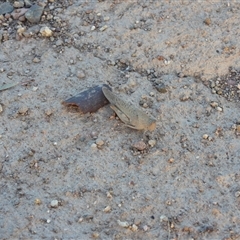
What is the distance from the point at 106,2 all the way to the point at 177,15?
17.2 inches

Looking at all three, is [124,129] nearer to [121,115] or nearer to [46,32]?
[121,115]

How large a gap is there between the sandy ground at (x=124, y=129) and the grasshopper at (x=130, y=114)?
0.14 feet

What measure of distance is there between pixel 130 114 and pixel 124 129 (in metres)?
0.08

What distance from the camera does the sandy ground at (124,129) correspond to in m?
2.47

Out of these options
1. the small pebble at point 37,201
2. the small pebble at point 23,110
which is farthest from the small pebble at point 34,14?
the small pebble at point 37,201

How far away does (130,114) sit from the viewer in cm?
284

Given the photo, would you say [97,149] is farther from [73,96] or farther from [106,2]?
[106,2]

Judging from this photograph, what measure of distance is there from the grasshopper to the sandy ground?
42 millimetres

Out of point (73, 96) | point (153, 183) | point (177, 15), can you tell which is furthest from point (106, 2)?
point (153, 183)

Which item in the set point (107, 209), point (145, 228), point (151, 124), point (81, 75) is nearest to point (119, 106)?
point (151, 124)

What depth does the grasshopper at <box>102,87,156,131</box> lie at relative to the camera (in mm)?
2807

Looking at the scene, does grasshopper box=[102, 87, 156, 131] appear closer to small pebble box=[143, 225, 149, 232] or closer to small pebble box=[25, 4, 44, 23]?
small pebble box=[143, 225, 149, 232]

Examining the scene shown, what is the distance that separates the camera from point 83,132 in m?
2.82

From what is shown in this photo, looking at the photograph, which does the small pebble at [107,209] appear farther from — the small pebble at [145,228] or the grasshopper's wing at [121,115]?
the grasshopper's wing at [121,115]
